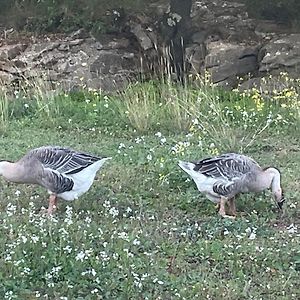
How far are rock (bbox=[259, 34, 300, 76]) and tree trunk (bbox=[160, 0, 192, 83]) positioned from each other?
165 cm

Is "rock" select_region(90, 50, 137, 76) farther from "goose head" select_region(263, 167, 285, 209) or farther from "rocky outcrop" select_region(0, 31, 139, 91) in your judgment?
"goose head" select_region(263, 167, 285, 209)

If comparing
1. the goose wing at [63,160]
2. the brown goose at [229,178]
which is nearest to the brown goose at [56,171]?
the goose wing at [63,160]

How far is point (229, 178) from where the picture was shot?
682 centimetres

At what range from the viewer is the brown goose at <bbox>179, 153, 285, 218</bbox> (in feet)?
22.4

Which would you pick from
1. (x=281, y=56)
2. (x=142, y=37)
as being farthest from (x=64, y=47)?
(x=281, y=56)

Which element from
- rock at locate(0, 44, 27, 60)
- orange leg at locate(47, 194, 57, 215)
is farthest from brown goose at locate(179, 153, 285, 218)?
rock at locate(0, 44, 27, 60)

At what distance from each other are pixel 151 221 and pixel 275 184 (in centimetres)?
116

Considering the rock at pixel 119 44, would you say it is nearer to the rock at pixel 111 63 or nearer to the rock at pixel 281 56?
the rock at pixel 111 63

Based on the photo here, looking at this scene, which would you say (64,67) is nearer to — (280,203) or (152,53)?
(152,53)

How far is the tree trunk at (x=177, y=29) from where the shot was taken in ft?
54.2

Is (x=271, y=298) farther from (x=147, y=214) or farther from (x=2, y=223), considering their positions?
(x=2, y=223)

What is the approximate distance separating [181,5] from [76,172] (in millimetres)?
10359

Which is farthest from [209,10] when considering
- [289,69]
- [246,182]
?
[246,182]

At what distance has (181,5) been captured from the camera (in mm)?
16625
